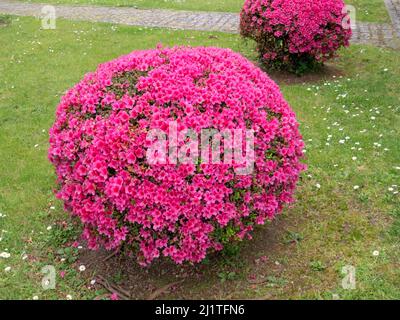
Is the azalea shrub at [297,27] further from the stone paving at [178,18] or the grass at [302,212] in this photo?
the stone paving at [178,18]

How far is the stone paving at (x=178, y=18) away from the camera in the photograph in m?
11.0

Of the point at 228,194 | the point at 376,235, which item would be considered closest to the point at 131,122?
the point at 228,194

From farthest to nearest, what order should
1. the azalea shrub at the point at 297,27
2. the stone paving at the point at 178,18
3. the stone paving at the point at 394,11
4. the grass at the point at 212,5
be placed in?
the grass at the point at 212,5
the stone paving at the point at 394,11
the stone paving at the point at 178,18
the azalea shrub at the point at 297,27

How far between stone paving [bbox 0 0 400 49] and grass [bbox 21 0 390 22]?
1.13 feet

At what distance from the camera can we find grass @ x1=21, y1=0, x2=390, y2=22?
12.8 metres

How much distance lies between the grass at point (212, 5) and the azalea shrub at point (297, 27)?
4496mm

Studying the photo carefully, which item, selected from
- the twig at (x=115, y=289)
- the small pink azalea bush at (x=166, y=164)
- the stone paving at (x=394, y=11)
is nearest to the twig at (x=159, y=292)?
the twig at (x=115, y=289)

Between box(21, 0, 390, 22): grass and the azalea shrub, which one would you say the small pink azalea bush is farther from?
box(21, 0, 390, 22): grass

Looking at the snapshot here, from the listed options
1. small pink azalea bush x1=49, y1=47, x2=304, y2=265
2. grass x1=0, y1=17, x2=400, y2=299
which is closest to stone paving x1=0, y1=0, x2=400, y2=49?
grass x1=0, y1=17, x2=400, y2=299

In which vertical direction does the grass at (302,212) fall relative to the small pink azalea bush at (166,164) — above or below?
below

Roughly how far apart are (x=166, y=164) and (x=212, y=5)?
1182 centimetres

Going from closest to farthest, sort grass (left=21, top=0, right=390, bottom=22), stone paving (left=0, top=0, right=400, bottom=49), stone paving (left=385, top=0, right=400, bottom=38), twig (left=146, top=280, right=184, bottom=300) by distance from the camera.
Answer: twig (left=146, top=280, right=184, bottom=300) < stone paving (left=0, top=0, right=400, bottom=49) < stone paving (left=385, top=0, right=400, bottom=38) < grass (left=21, top=0, right=390, bottom=22)

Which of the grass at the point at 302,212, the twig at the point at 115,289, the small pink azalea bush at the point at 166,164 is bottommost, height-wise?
the twig at the point at 115,289

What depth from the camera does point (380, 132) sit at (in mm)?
6609
